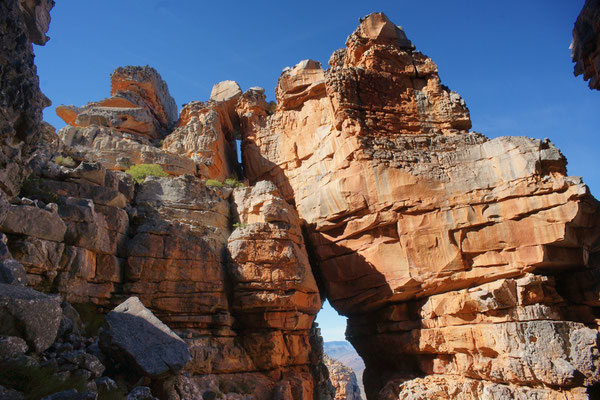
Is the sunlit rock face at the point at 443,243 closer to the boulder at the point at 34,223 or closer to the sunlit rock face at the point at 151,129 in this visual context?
the sunlit rock face at the point at 151,129

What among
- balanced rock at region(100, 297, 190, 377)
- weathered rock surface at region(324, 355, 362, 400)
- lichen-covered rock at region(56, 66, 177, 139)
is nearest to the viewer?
balanced rock at region(100, 297, 190, 377)

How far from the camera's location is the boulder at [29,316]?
5.19m

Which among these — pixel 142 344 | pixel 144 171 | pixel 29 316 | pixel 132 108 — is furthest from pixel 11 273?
pixel 132 108

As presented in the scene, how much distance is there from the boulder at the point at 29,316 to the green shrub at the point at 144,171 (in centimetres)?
1125

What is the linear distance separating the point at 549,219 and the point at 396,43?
41.7ft

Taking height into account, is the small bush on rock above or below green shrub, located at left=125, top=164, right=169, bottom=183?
below

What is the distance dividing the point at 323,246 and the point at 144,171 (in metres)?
8.69

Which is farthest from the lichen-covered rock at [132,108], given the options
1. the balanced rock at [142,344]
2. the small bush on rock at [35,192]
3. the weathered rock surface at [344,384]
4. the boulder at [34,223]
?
the weathered rock surface at [344,384]

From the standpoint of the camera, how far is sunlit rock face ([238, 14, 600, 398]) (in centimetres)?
1432

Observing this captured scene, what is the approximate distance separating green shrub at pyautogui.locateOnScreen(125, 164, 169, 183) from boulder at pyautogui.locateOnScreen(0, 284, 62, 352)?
1125 cm

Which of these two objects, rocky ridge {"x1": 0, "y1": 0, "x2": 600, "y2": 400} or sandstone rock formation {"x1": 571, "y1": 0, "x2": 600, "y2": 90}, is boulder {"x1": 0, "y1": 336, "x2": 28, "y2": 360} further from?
sandstone rock formation {"x1": 571, "y1": 0, "x2": 600, "y2": 90}

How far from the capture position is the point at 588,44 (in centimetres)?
849

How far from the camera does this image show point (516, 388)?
1372 cm

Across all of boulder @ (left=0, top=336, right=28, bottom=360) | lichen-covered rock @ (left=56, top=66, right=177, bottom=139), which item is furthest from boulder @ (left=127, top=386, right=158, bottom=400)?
lichen-covered rock @ (left=56, top=66, right=177, bottom=139)
